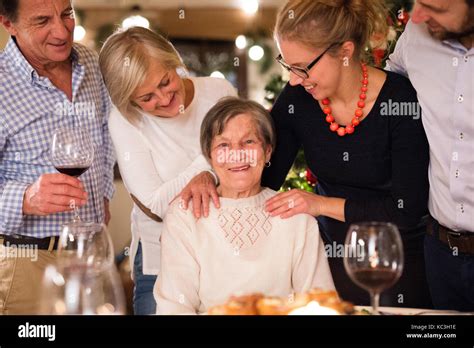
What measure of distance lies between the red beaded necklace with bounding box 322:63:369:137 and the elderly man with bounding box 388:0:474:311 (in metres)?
0.11

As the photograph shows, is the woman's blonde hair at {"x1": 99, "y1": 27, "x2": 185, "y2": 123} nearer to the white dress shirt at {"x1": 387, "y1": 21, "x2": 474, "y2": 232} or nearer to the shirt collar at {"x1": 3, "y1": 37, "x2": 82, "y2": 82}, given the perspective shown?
the shirt collar at {"x1": 3, "y1": 37, "x2": 82, "y2": 82}

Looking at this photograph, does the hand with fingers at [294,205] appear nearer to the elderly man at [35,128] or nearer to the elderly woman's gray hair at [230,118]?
the elderly woman's gray hair at [230,118]

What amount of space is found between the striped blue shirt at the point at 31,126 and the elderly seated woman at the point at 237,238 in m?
0.36

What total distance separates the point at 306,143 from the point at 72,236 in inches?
32.4

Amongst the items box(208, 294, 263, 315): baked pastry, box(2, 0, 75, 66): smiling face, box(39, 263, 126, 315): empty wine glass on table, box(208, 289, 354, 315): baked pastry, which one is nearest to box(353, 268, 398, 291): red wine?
box(208, 289, 354, 315): baked pastry

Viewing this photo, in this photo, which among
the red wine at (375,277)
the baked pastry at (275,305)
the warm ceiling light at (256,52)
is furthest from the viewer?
the warm ceiling light at (256,52)

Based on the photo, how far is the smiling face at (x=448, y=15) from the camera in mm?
1743

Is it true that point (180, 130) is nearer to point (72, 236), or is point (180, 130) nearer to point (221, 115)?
point (221, 115)

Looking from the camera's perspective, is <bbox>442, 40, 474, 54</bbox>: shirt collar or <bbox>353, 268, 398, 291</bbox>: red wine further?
<bbox>442, 40, 474, 54</bbox>: shirt collar

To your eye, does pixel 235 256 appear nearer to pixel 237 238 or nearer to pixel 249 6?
pixel 237 238

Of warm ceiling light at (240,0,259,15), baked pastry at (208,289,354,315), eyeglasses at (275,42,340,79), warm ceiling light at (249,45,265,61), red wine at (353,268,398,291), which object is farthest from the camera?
warm ceiling light at (249,45,265,61)

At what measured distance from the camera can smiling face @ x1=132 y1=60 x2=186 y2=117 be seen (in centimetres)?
194

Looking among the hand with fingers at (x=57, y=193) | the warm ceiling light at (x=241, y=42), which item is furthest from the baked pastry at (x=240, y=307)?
the warm ceiling light at (x=241, y=42)

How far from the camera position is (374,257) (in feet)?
4.39
